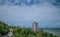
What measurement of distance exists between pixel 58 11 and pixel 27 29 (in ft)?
1.90

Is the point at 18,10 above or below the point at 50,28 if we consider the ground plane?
above

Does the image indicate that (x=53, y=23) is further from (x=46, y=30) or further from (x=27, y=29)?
(x=27, y=29)

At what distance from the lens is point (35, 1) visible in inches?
142

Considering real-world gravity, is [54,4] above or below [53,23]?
above

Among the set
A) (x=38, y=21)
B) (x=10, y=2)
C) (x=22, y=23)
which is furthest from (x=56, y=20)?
(x=10, y=2)

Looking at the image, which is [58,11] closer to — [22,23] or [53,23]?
[53,23]

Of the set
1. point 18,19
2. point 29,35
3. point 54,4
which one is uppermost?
point 54,4

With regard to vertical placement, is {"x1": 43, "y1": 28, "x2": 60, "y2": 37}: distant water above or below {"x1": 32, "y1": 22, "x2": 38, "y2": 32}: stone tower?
below

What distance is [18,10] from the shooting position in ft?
11.9

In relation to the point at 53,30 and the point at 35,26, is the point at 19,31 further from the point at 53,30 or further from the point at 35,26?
the point at 53,30

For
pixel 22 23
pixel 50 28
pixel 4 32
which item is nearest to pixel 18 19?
pixel 22 23

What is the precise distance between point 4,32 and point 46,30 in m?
0.68

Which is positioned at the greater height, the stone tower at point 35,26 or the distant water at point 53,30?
the stone tower at point 35,26

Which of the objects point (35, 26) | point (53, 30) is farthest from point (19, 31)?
point (53, 30)
